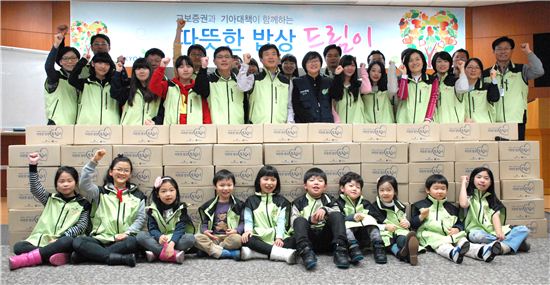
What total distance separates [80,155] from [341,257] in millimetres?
1872

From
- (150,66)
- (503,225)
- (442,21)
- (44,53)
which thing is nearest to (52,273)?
(150,66)

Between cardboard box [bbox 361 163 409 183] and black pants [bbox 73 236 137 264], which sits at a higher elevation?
cardboard box [bbox 361 163 409 183]

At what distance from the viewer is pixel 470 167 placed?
338 cm

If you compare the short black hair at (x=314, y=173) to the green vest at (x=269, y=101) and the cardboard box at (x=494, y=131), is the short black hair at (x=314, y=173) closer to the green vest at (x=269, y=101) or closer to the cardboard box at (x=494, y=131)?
the green vest at (x=269, y=101)

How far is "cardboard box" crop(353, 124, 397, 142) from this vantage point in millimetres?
3416

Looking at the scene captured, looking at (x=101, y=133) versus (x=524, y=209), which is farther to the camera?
(x=524, y=209)

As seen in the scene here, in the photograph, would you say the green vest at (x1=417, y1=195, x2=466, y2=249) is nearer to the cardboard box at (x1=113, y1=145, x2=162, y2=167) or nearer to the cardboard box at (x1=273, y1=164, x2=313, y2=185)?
the cardboard box at (x1=273, y1=164, x2=313, y2=185)

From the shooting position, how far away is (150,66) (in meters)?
3.67

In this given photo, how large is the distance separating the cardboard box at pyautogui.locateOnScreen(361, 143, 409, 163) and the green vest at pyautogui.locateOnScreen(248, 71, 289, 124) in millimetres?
684

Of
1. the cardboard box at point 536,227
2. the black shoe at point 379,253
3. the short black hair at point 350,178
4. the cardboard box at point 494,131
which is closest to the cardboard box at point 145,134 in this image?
the short black hair at point 350,178

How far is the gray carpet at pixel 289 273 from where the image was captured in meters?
2.44

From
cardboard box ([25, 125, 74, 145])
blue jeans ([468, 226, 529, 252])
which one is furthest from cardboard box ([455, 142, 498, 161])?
cardboard box ([25, 125, 74, 145])

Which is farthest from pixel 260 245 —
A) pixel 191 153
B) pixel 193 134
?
pixel 193 134

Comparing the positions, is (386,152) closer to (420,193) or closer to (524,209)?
(420,193)
